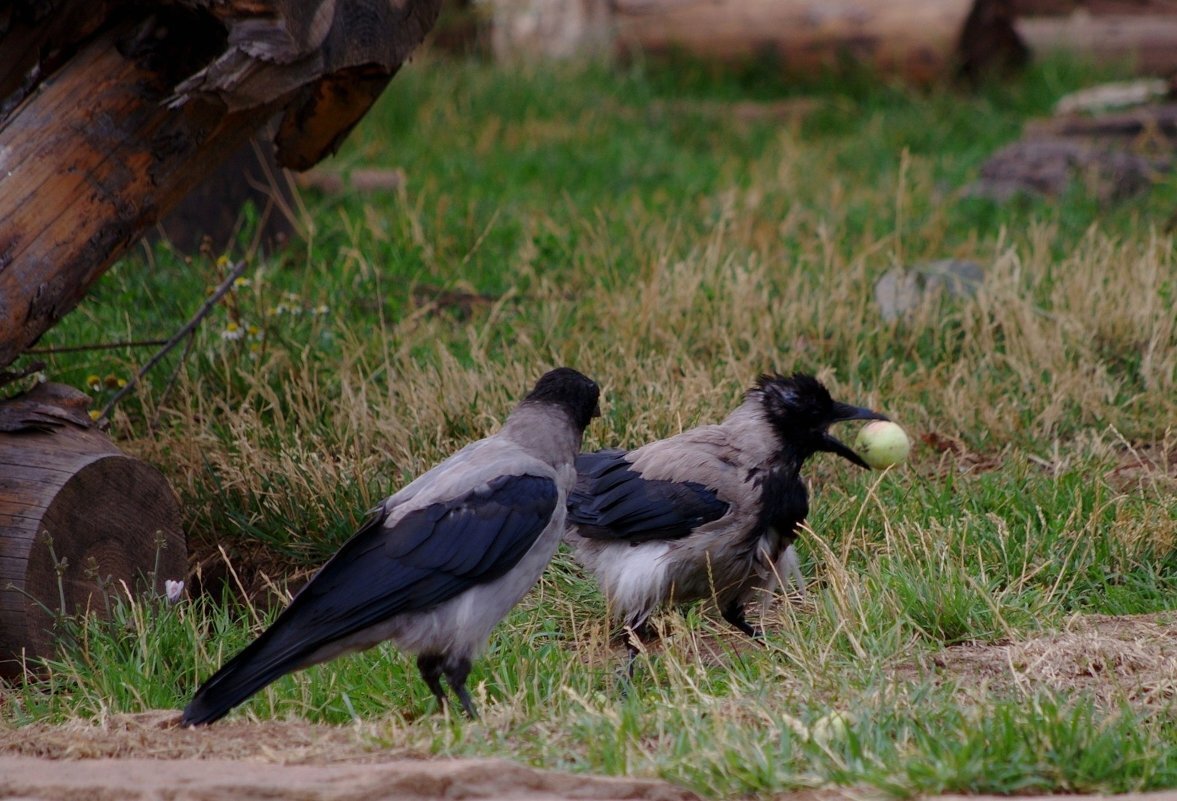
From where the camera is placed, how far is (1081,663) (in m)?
4.22

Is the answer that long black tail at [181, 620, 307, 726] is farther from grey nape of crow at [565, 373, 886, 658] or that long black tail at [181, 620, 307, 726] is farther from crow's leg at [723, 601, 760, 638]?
crow's leg at [723, 601, 760, 638]

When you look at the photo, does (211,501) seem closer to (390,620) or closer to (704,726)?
(390,620)

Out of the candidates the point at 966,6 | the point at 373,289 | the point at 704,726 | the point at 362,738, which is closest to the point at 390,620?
the point at 362,738

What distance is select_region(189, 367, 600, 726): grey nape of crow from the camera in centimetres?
411

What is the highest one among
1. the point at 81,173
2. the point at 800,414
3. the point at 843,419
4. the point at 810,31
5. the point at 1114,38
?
the point at 81,173

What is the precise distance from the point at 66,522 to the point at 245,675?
4.23 feet

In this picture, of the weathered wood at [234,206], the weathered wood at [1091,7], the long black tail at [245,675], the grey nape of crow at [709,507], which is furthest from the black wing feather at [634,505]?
the weathered wood at [1091,7]

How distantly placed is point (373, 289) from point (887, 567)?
145 inches

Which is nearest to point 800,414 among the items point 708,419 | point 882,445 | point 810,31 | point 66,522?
point 882,445

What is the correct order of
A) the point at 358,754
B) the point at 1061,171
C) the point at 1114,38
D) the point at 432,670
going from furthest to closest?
the point at 1114,38 → the point at 1061,171 → the point at 432,670 → the point at 358,754

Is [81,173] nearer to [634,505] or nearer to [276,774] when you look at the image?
[634,505]

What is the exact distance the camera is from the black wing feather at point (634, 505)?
5.04 metres

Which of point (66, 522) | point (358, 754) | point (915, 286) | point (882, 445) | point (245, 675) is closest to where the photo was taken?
point (358, 754)

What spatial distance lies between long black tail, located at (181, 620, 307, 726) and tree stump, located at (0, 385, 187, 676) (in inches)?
39.8
